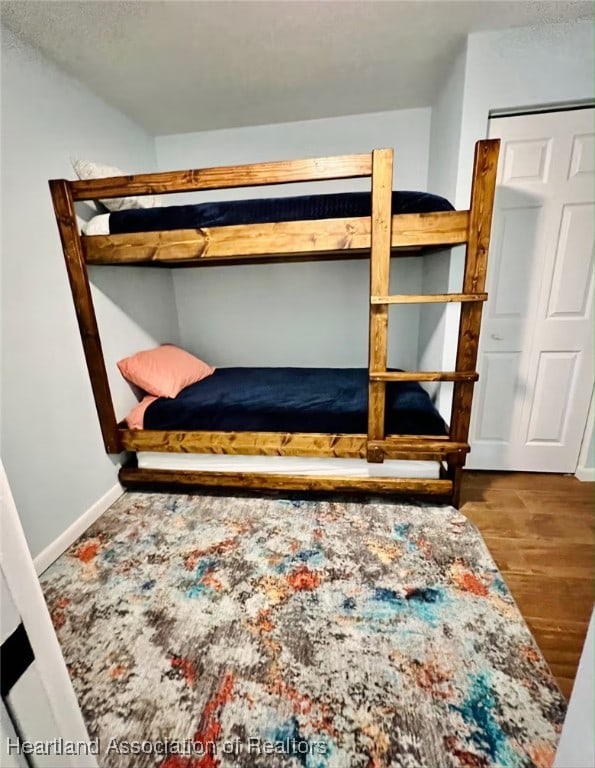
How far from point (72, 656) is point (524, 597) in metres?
1.73

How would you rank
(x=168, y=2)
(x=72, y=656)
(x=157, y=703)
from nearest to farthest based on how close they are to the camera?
1. (x=157, y=703)
2. (x=72, y=656)
3. (x=168, y=2)

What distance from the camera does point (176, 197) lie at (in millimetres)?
2609

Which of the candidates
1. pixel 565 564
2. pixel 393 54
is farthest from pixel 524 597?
pixel 393 54

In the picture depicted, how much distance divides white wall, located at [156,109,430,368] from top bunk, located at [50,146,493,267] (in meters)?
1.02

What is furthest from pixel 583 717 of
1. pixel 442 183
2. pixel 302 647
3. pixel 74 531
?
pixel 442 183

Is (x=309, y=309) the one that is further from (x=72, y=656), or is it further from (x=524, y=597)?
(x=72, y=656)

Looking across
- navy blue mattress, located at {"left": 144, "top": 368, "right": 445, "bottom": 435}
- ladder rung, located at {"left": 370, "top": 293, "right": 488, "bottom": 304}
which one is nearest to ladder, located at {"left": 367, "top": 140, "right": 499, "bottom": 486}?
ladder rung, located at {"left": 370, "top": 293, "right": 488, "bottom": 304}

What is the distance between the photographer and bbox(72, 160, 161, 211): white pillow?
1.68 m

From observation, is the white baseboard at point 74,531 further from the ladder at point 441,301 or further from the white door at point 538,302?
the white door at point 538,302

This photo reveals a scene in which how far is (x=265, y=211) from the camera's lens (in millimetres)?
1571

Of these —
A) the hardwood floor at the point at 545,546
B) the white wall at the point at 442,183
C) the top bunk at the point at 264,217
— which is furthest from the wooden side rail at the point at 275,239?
the hardwood floor at the point at 545,546

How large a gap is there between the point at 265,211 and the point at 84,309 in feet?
3.58

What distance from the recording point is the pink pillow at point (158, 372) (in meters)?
2.06

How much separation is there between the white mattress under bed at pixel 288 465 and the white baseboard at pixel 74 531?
0.23 meters
